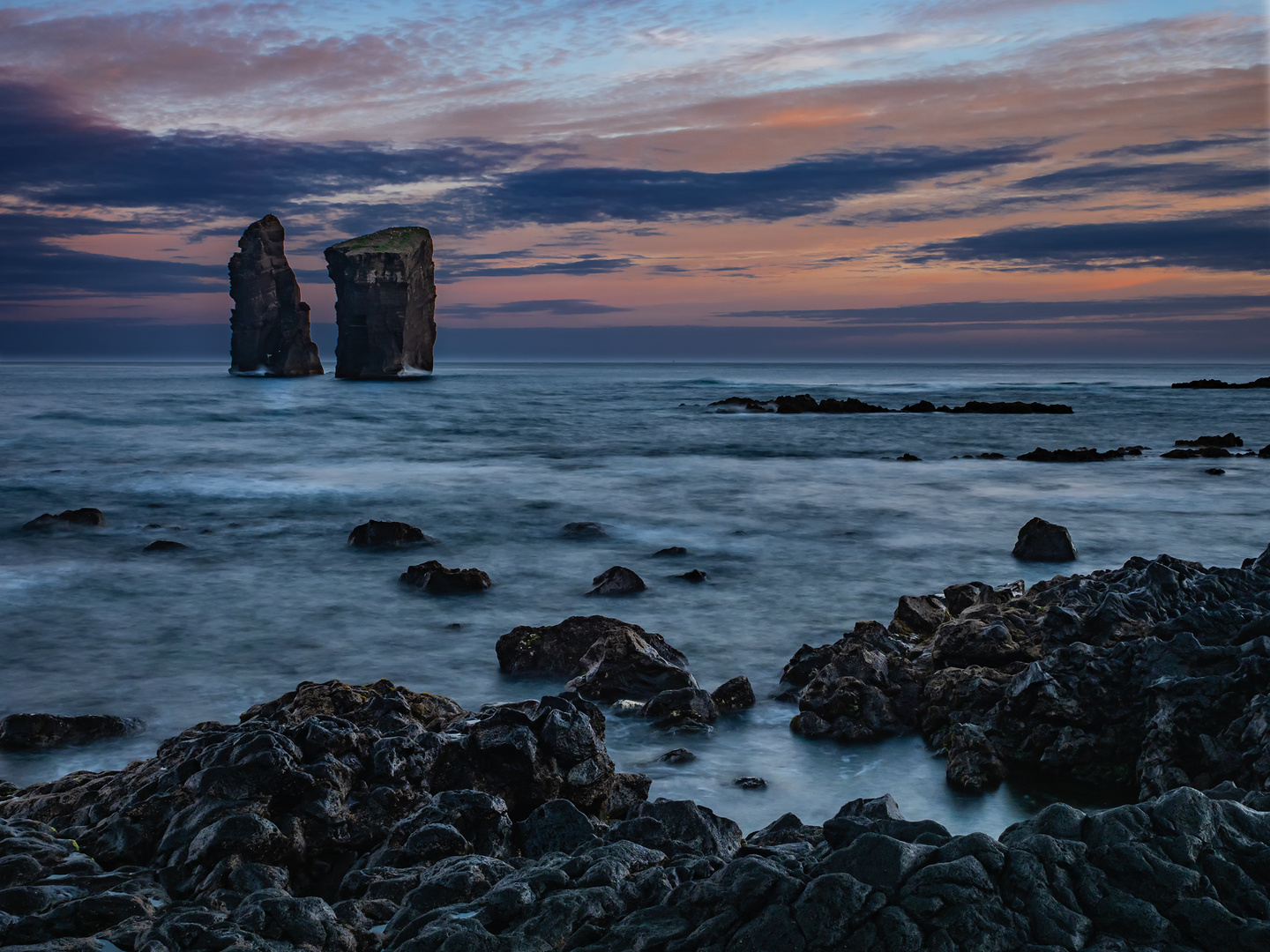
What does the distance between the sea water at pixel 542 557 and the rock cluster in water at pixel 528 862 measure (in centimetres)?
130

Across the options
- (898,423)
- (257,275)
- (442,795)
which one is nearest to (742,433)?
(898,423)

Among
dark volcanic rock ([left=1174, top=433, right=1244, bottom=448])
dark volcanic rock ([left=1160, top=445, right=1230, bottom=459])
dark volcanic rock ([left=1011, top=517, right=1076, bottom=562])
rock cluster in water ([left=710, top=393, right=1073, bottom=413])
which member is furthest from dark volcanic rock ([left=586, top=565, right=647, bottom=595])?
rock cluster in water ([left=710, top=393, right=1073, bottom=413])

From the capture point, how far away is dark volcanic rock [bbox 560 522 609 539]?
14.7m

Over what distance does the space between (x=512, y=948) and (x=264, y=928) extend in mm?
952

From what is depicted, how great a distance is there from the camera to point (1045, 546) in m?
12.3

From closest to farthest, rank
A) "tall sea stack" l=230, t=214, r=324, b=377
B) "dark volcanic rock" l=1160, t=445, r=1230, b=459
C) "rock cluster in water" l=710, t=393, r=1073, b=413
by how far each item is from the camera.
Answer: "dark volcanic rock" l=1160, t=445, r=1230, b=459, "rock cluster in water" l=710, t=393, r=1073, b=413, "tall sea stack" l=230, t=214, r=324, b=377

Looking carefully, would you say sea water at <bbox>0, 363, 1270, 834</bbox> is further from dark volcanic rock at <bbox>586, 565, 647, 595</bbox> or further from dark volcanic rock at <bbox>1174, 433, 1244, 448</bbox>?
dark volcanic rock at <bbox>1174, 433, 1244, 448</bbox>

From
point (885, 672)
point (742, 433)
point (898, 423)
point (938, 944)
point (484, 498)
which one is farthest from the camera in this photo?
point (898, 423)

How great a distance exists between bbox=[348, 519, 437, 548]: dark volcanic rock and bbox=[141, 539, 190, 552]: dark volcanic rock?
2.52 metres

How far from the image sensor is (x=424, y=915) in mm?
3170

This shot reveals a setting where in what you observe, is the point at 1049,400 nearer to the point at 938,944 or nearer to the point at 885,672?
the point at 885,672

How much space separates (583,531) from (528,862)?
11361mm

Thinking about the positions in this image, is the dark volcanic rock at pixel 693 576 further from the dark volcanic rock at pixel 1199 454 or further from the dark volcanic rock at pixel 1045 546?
the dark volcanic rock at pixel 1199 454

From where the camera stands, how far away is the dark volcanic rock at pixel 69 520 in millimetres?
15305
